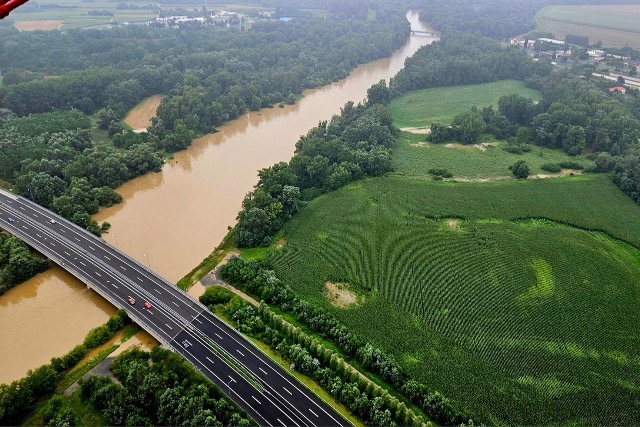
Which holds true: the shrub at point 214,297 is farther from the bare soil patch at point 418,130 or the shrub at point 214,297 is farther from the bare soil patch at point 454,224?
the bare soil patch at point 418,130

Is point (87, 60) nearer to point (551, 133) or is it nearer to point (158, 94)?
point (158, 94)

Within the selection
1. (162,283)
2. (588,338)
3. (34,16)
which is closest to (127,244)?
(162,283)

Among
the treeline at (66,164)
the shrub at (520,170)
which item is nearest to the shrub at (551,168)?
the shrub at (520,170)

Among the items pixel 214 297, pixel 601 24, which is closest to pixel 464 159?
pixel 214 297

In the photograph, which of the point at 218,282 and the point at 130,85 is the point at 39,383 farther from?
the point at 130,85

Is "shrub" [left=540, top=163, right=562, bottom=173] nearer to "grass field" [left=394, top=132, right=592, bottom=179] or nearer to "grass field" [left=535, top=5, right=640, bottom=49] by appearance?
"grass field" [left=394, top=132, right=592, bottom=179]

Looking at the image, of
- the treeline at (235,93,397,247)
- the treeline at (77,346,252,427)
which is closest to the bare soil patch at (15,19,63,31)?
the treeline at (235,93,397,247)
